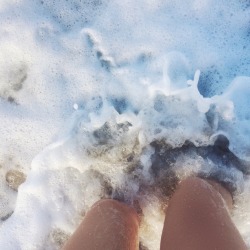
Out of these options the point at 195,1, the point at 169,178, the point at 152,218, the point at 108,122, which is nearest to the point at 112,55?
the point at 108,122

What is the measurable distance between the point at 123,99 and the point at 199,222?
621 millimetres

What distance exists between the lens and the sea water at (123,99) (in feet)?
5.66

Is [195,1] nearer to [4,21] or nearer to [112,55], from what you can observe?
[112,55]

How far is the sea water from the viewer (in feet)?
5.66

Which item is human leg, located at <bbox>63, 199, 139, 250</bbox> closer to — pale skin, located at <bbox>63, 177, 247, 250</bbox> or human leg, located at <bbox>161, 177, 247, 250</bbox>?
pale skin, located at <bbox>63, 177, 247, 250</bbox>

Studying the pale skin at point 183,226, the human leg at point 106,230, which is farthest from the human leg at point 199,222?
the human leg at point 106,230

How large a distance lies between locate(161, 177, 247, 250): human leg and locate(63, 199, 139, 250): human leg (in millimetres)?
148

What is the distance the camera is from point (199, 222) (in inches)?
57.9

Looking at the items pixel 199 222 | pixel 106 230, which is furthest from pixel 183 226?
pixel 106 230

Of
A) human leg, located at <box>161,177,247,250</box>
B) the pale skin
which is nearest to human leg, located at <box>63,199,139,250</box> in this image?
the pale skin

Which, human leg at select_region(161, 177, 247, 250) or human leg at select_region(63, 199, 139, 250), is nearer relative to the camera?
human leg at select_region(161, 177, 247, 250)

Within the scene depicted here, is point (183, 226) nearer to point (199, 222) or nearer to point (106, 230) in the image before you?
point (199, 222)

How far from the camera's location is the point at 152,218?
1908 mm

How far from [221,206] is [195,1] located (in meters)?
0.82
